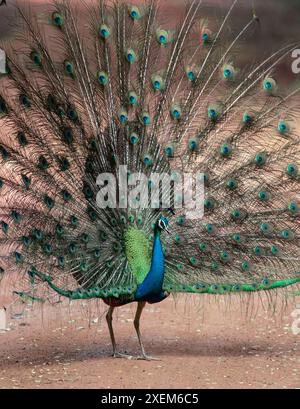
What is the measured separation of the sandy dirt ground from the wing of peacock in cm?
55

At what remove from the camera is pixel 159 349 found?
5.98 meters

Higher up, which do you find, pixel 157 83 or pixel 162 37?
pixel 162 37

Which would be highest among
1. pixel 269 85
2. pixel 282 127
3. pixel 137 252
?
pixel 269 85

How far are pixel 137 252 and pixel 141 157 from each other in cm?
64

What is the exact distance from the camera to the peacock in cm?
547

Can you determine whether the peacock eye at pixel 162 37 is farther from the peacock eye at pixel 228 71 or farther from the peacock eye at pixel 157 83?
the peacock eye at pixel 228 71

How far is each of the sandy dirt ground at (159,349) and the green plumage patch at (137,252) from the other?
2.20 ft

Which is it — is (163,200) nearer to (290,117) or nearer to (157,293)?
(157,293)

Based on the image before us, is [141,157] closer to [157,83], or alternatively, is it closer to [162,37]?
[157,83]

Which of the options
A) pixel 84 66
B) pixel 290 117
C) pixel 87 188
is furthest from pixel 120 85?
pixel 290 117

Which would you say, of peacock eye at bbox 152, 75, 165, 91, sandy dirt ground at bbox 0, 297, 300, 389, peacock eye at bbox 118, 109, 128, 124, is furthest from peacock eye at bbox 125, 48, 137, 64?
sandy dirt ground at bbox 0, 297, 300, 389

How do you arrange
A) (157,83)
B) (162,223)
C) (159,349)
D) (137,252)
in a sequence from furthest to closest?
1. (159,349)
2. (157,83)
3. (137,252)
4. (162,223)

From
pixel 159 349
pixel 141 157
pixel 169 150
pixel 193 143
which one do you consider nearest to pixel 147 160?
pixel 141 157

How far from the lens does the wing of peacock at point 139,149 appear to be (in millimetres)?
5469
